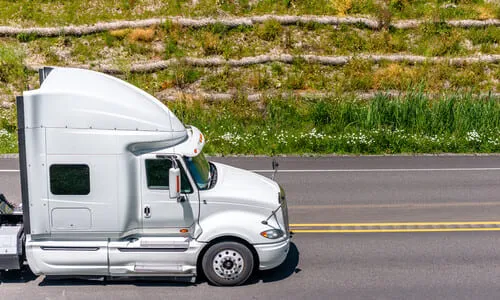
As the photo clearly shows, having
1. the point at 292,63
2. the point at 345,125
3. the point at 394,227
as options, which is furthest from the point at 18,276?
the point at 292,63

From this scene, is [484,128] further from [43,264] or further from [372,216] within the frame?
[43,264]

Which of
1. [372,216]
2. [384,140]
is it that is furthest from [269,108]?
[372,216]

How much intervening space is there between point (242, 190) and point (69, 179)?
270 centimetres

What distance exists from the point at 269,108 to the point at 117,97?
40.1 ft

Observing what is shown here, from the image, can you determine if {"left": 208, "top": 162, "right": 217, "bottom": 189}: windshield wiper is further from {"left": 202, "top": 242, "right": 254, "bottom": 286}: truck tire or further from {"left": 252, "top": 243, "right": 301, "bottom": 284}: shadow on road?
{"left": 252, "top": 243, "right": 301, "bottom": 284}: shadow on road

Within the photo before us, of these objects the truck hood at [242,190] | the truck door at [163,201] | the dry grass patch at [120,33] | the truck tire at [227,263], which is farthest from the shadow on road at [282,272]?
Result: the dry grass patch at [120,33]

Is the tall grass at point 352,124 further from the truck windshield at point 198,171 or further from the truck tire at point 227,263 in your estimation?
the truck tire at point 227,263

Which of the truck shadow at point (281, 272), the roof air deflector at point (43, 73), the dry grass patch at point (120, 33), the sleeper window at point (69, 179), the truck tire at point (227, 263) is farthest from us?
the dry grass patch at point (120, 33)

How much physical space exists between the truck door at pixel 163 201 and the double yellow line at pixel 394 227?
3.41 metres

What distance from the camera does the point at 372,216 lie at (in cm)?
1326

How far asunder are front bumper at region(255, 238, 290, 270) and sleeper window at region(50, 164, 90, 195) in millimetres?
2803

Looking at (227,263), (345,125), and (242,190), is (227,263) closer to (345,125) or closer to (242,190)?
(242,190)

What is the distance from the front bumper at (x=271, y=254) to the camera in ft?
31.5

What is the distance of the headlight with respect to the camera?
9570 millimetres
